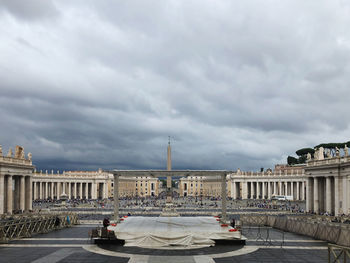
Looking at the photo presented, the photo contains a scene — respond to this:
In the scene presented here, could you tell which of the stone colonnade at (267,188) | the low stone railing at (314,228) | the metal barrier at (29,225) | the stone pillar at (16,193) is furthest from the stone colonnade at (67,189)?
the low stone railing at (314,228)

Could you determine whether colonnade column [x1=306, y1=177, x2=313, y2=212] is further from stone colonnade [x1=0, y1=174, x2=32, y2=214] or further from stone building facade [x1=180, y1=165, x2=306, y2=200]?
stone colonnade [x1=0, y1=174, x2=32, y2=214]

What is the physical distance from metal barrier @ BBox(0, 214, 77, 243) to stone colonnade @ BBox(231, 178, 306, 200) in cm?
10800

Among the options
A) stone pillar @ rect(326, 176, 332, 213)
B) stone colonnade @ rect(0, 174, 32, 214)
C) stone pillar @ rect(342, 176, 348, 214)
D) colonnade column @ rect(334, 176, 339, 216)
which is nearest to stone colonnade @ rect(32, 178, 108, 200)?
stone colonnade @ rect(0, 174, 32, 214)

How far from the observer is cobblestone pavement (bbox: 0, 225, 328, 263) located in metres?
24.9

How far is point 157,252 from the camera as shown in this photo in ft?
88.3

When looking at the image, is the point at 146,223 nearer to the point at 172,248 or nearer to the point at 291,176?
the point at 172,248

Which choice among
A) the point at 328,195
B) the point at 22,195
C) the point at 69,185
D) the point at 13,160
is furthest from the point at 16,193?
the point at 69,185

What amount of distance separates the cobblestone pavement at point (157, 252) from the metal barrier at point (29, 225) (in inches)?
46.4

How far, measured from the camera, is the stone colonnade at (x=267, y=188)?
5541 inches

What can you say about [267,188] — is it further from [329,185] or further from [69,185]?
[329,185]

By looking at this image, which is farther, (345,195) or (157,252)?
(345,195)

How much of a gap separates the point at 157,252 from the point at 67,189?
144257 millimetres

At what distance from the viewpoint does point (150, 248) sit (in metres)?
28.4

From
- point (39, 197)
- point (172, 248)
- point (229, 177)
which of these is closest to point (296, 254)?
point (172, 248)
